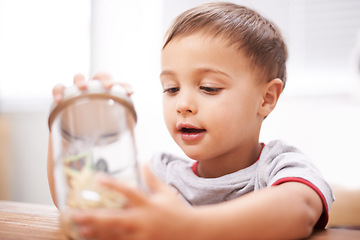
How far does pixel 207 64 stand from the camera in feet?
2.30

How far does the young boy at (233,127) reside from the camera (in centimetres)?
46

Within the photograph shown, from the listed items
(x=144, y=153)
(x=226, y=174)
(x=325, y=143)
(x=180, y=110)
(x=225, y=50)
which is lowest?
(x=144, y=153)

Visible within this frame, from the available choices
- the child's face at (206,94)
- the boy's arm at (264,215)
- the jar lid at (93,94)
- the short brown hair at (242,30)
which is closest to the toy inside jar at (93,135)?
the jar lid at (93,94)

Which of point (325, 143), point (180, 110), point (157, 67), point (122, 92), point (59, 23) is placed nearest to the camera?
point (122, 92)

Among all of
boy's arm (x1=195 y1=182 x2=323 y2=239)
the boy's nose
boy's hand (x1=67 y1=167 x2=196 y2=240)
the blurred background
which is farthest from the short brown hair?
the blurred background

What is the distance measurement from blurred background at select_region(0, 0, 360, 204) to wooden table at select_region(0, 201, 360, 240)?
1055 mm

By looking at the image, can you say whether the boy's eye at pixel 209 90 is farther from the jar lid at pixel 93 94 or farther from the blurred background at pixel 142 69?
the blurred background at pixel 142 69

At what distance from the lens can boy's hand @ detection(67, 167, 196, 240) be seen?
31 cm

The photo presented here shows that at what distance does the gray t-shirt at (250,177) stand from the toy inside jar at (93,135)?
0.80ft

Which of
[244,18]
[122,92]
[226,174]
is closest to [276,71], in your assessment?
[244,18]

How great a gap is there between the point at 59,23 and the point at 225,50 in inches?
64.4

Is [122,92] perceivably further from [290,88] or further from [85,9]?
[85,9]

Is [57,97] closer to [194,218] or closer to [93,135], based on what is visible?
[93,135]

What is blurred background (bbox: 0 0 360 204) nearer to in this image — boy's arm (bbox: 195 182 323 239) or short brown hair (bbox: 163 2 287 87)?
short brown hair (bbox: 163 2 287 87)
